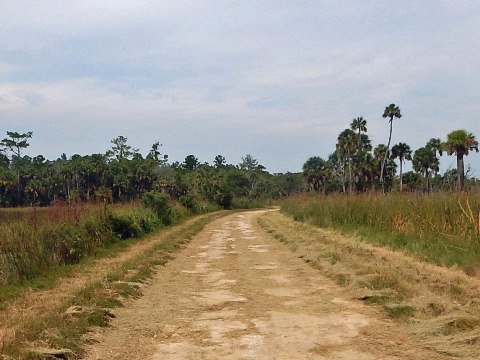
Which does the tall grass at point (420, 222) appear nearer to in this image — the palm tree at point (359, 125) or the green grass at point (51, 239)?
the green grass at point (51, 239)

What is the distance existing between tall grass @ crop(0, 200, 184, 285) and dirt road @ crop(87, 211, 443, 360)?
8.84ft

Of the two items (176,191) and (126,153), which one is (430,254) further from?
(126,153)

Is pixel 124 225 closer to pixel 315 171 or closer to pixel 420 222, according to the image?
pixel 420 222

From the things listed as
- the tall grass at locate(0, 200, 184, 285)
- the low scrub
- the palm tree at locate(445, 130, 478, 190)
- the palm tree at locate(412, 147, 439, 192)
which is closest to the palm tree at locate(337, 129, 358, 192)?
the palm tree at locate(412, 147, 439, 192)

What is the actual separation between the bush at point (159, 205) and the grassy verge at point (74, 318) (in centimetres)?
1516

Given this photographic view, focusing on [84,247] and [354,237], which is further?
[354,237]

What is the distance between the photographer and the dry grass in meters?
5.83

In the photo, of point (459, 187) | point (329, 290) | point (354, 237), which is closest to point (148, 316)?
point (329, 290)

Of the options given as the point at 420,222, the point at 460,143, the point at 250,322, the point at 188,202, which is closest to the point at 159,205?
the point at 188,202

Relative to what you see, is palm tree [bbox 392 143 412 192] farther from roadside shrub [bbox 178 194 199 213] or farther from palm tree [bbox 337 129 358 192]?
roadside shrub [bbox 178 194 199 213]

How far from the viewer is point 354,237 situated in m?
16.2

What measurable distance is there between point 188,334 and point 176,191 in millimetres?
61887

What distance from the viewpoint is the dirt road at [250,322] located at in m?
5.59

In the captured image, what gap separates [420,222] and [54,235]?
10300mm
